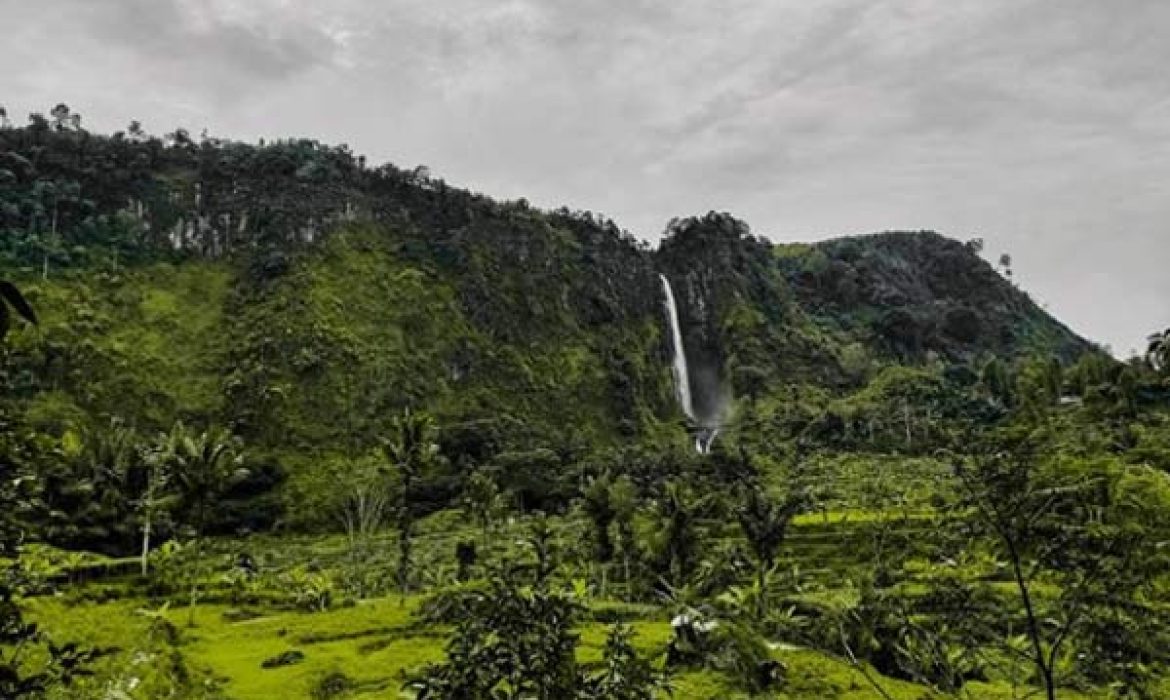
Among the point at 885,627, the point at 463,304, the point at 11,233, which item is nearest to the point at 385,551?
the point at 885,627

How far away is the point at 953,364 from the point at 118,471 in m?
131

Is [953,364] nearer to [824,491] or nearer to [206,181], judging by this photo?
[824,491]

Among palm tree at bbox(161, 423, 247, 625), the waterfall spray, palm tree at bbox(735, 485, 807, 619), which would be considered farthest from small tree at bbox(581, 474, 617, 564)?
the waterfall spray

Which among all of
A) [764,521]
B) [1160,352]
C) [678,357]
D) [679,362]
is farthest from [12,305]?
[678,357]

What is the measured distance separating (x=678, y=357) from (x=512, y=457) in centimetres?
5428

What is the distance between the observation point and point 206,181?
127562 mm

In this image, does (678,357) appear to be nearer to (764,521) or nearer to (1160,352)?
(764,521)

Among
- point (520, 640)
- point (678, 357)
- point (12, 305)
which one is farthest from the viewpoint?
point (678, 357)

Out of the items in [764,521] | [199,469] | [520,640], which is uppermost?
[199,469]

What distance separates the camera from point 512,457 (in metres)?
91.4

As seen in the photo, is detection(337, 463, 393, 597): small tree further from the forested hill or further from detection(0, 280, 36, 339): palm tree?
detection(0, 280, 36, 339): palm tree

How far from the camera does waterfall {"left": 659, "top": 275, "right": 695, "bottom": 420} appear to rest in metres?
136

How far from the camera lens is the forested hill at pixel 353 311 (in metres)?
99.4

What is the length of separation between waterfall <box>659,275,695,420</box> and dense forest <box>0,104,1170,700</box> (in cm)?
107
